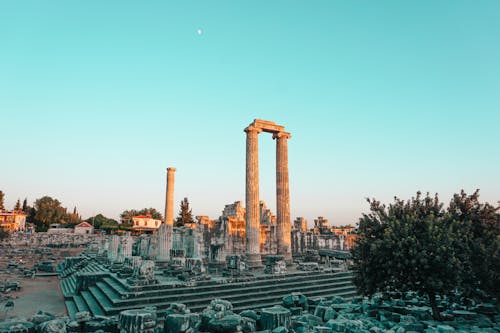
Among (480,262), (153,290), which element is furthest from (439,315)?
(153,290)

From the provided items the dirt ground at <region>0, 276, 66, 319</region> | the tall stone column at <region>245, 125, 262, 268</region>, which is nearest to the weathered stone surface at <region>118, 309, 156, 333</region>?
the dirt ground at <region>0, 276, 66, 319</region>

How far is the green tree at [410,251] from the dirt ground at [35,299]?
11.7 m

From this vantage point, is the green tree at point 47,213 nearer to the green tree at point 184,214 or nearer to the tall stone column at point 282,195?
the green tree at point 184,214

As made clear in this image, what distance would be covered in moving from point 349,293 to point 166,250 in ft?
42.5

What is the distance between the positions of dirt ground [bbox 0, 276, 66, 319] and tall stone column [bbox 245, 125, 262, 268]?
9.87m

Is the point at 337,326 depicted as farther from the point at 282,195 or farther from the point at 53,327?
the point at 282,195

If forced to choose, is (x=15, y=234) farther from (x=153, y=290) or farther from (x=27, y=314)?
(x=153, y=290)

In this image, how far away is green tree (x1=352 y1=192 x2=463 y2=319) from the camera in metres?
8.22

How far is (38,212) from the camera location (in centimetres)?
7112

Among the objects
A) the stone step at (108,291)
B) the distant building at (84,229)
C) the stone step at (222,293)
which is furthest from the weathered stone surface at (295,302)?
the distant building at (84,229)

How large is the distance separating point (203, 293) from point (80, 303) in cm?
530

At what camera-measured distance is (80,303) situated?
12.4 m

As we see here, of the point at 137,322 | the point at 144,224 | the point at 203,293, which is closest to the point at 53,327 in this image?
the point at 137,322

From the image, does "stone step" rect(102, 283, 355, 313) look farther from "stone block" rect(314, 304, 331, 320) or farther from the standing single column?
the standing single column
